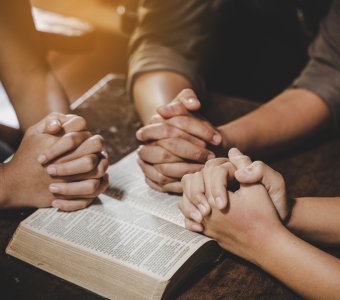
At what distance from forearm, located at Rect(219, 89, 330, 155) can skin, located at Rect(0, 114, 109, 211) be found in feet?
1.14

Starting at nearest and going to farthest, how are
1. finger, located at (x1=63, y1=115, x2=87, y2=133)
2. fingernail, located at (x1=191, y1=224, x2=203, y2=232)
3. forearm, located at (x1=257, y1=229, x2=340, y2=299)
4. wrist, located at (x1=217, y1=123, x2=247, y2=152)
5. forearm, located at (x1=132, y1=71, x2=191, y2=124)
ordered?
forearm, located at (x1=257, y1=229, x2=340, y2=299), fingernail, located at (x1=191, y1=224, x2=203, y2=232), finger, located at (x1=63, y1=115, x2=87, y2=133), wrist, located at (x1=217, y1=123, x2=247, y2=152), forearm, located at (x1=132, y1=71, x2=191, y2=124)

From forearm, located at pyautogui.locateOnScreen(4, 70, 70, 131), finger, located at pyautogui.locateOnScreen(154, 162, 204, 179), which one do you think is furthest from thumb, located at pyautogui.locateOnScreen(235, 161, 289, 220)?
forearm, located at pyautogui.locateOnScreen(4, 70, 70, 131)

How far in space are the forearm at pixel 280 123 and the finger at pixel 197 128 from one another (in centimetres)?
9

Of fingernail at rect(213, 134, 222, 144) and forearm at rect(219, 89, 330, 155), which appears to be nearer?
fingernail at rect(213, 134, 222, 144)

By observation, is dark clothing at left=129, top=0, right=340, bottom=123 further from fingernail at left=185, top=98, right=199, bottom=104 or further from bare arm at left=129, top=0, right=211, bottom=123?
fingernail at left=185, top=98, right=199, bottom=104

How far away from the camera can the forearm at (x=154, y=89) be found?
1.11 metres

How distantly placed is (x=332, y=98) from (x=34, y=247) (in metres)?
0.81

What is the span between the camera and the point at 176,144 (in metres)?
0.90

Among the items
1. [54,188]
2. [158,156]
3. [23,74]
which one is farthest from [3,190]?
[23,74]

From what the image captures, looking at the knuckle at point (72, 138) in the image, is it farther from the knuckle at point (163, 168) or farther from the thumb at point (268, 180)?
the thumb at point (268, 180)

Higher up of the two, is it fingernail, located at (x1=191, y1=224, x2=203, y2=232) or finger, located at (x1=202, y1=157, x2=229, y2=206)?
finger, located at (x1=202, y1=157, x2=229, y2=206)

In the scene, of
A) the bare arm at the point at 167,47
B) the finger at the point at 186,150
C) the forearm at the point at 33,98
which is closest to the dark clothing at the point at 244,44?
the bare arm at the point at 167,47

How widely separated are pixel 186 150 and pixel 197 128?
6 cm

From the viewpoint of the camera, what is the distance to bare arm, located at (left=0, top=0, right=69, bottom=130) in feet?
3.67
